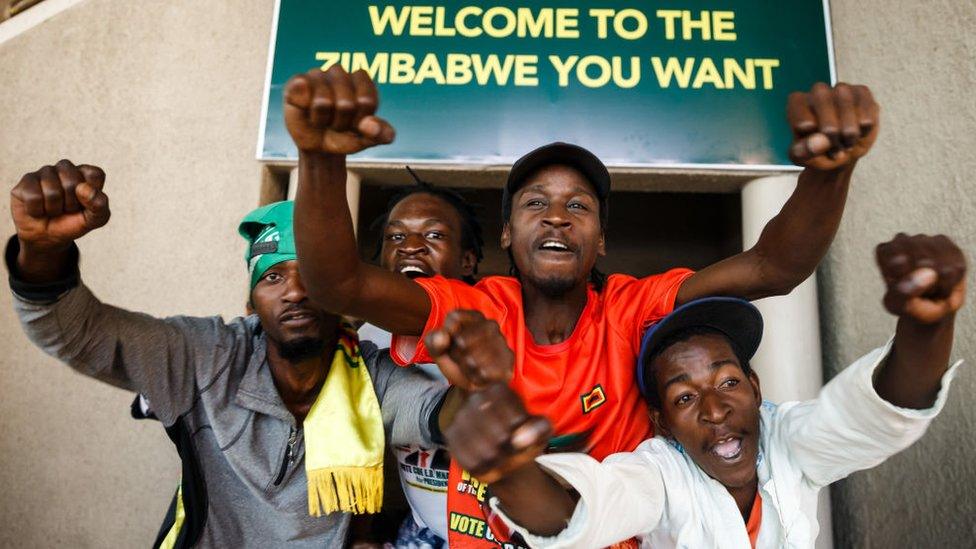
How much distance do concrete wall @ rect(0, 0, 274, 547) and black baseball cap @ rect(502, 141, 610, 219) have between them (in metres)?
1.32

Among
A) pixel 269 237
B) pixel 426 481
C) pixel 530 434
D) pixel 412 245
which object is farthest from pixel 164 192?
pixel 530 434

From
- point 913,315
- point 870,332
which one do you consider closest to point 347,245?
point 913,315

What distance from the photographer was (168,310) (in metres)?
2.74

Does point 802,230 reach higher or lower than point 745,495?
higher

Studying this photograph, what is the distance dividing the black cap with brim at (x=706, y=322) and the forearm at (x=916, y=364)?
0.40m

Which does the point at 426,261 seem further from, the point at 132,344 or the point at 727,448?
the point at 727,448

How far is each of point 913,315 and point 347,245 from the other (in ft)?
3.36

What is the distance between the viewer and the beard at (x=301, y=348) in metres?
1.93

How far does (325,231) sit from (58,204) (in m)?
0.54

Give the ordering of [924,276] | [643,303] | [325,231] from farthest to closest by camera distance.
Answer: [643,303], [325,231], [924,276]

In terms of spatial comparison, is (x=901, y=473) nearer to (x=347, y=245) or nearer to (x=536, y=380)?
(x=536, y=380)

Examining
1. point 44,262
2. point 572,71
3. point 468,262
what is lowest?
point 44,262

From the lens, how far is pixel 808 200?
147 cm

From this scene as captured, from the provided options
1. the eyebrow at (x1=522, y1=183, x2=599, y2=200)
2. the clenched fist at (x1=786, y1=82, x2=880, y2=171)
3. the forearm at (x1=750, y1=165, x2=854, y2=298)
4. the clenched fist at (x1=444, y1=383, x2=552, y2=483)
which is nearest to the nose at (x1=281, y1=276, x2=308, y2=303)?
the eyebrow at (x1=522, y1=183, x2=599, y2=200)
